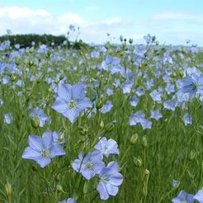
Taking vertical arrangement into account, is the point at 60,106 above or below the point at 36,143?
above

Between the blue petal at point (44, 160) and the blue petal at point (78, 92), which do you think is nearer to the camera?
the blue petal at point (44, 160)

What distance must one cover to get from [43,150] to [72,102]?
205 mm

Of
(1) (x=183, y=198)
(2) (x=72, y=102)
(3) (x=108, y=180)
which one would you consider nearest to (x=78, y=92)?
(2) (x=72, y=102)

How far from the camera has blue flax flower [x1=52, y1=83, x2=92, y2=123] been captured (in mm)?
1762

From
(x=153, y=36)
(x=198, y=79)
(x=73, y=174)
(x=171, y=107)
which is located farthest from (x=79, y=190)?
(x=153, y=36)

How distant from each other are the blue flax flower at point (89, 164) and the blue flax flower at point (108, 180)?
39 millimetres

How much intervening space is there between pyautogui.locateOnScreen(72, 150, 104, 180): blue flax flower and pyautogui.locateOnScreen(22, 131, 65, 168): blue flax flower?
0.07 m

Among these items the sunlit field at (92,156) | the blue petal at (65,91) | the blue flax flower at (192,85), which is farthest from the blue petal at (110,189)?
the blue flax flower at (192,85)

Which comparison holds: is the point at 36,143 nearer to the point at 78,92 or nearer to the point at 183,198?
the point at 78,92

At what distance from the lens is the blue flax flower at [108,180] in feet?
5.68

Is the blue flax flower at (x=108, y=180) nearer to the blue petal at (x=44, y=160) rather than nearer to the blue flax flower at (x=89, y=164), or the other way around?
the blue flax flower at (x=89, y=164)

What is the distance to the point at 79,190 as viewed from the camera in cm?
185

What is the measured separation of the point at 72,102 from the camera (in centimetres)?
178

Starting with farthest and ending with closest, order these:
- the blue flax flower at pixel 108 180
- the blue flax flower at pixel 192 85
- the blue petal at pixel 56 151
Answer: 1. the blue flax flower at pixel 192 85
2. the blue flax flower at pixel 108 180
3. the blue petal at pixel 56 151
